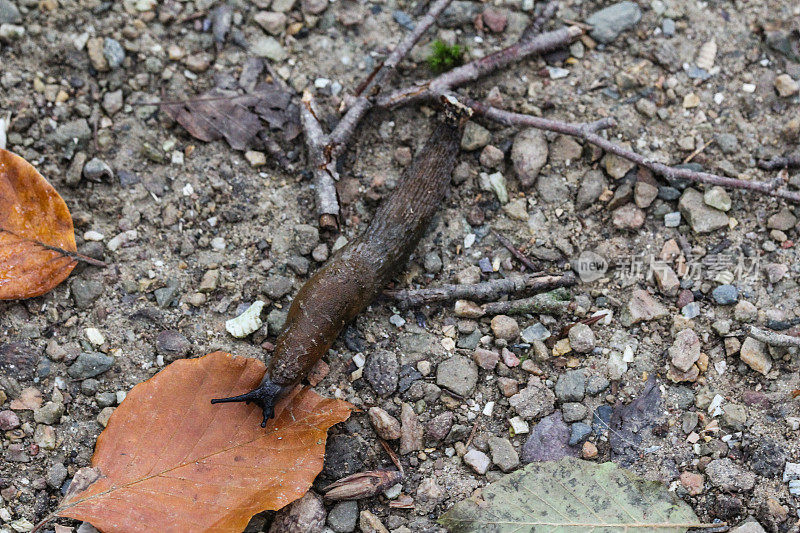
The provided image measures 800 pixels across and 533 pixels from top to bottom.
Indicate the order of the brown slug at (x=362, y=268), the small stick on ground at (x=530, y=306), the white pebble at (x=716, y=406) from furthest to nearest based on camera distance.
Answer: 1. the small stick on ground at (x=530, y=306)
2. the white pebble at (x=716, y=406)
3. the brown slug at (x=362, y=268)

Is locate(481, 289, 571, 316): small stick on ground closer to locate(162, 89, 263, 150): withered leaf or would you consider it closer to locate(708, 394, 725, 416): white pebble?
locate(708, 394, 725, 416): white pebble

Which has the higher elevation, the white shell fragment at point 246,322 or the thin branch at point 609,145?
the thin branch at point 609,145

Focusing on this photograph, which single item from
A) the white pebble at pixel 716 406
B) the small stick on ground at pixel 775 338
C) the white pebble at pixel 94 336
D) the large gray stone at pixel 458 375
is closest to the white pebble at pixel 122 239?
the white pebble at pixel 94 336

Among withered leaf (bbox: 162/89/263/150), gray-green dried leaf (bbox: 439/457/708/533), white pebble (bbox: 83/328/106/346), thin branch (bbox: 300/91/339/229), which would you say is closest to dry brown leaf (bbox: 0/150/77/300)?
white pebble (bbox: 83/328/106/346)

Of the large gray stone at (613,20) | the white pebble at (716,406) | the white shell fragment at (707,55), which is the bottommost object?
the white pebble at (716,406)

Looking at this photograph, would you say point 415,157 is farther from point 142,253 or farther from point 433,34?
point 142,253

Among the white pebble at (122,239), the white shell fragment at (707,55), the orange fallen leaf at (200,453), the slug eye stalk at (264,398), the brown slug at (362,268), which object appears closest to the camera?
the orange fallen leaf at (200,453)

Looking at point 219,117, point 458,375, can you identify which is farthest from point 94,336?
point 458,375

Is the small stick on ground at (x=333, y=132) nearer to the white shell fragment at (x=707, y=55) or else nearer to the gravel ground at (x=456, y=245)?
the gravel ground at (x=456, y=245)
